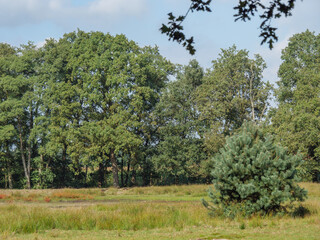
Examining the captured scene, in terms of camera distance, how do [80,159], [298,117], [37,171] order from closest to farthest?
[298,117] → [80,159] → [37,171]

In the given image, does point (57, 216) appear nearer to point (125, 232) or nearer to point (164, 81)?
point (125, 232)

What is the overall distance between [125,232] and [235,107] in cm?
4199

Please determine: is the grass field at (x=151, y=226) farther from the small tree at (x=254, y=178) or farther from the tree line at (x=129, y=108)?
the tree line at (x=129, y=108)

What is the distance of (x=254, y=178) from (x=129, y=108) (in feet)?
118

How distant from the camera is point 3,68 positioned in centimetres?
5803

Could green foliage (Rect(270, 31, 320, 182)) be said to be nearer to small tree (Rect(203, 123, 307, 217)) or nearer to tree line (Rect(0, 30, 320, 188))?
tree line (Rect(0, 30, 320, 188))

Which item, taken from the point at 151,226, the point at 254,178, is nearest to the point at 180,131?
the point at 254,178

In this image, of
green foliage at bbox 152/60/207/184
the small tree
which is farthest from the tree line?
the small tree

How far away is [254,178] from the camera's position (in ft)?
60.3

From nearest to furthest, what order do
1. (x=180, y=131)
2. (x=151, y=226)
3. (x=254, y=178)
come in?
(x=151, y=226) → (x=254, y=178) → (x=180, y=131)

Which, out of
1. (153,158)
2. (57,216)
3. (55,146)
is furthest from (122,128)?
(57,216)

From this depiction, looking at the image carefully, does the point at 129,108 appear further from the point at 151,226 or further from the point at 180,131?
the point at 151,226

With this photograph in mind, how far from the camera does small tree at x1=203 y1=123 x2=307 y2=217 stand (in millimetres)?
Answer: 18000

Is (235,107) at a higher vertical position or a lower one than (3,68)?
lower
